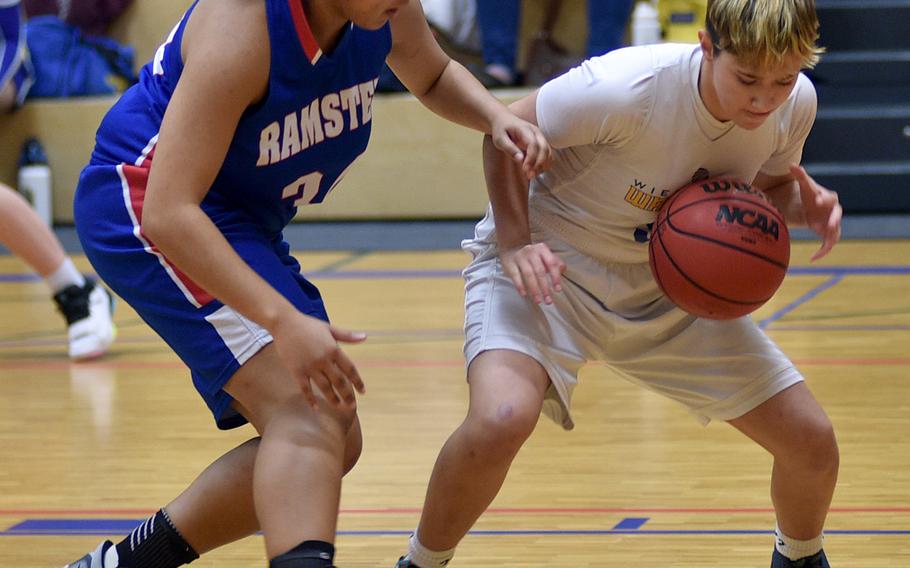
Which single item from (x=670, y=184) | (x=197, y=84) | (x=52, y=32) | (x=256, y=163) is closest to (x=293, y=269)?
(x=256, y=163)

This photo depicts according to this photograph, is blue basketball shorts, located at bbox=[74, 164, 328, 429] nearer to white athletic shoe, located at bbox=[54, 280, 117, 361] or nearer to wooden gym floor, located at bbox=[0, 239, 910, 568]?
wooden gym floor, located at bbox=[0, 239, 910, 568]

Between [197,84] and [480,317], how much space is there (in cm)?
70

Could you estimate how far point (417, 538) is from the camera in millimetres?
2330

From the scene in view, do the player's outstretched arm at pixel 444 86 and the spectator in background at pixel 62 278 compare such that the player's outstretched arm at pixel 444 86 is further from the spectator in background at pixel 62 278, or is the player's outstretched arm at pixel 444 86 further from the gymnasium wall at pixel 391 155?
the gymnasium wall at pixel 391 155

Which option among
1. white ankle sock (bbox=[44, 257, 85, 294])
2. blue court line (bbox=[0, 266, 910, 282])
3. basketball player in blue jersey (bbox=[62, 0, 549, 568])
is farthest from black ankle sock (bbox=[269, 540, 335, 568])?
blue court line (bbox=[0, 266, 910, 282])

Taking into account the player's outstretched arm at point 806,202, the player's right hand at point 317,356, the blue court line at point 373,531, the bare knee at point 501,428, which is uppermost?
the player's right hand at point 317,356

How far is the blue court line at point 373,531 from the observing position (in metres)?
2.77

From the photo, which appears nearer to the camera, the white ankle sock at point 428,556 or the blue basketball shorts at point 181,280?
the blue basketball shorts at point 181,280

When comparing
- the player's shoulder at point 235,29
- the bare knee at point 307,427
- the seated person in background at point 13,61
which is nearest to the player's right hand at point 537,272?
the bare knee at point 307,427

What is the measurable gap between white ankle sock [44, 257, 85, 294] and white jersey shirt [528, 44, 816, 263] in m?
2.55

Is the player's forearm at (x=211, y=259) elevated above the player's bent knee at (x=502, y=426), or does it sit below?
above

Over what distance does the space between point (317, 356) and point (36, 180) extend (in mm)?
5935

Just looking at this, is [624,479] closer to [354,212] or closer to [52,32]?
[354,212]

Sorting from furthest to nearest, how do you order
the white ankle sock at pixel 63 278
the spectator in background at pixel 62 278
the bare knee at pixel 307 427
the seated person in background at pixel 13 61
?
the seated person in background at pixel 13 61, the white ankle sock at pixel 63 278, the spectator in background at pixel 62 278, the bare knee at pixel 307 427
